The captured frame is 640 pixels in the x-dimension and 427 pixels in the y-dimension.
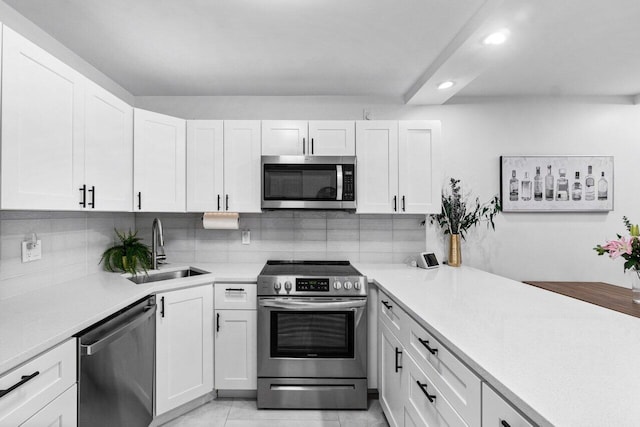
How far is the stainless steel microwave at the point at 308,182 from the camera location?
8.34ft

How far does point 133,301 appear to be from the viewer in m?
1.78

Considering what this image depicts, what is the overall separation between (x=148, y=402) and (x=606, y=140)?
165 inches

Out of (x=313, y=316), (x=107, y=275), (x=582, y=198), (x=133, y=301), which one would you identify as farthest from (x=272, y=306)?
(x=582, y=198)

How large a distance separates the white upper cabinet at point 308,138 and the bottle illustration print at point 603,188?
7.50 feet

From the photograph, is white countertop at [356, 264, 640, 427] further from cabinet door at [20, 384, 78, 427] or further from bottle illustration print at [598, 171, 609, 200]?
bottle illustration print at [598, 171, 609, 200]

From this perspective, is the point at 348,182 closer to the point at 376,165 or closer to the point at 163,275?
the point at 376,165

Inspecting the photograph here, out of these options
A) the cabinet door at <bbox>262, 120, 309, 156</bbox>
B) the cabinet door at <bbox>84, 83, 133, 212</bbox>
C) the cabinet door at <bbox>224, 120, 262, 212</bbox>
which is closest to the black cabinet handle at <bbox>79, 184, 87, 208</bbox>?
the cabinet door at <bbox>84, 83, 133, 212</bbox>

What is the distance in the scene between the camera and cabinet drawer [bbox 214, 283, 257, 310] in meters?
2.37

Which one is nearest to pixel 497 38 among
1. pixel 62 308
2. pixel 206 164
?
pixel 206 164

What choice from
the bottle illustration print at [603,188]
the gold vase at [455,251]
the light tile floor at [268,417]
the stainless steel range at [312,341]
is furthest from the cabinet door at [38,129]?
the bottle illustration print at [603,188]

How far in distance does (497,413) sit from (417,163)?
204 cm

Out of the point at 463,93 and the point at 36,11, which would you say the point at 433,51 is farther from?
the point at 36,11

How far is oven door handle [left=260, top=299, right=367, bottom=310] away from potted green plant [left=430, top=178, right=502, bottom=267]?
1082mm

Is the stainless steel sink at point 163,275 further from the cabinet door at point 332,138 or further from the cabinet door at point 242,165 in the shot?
the cabinet door at point 332,138
